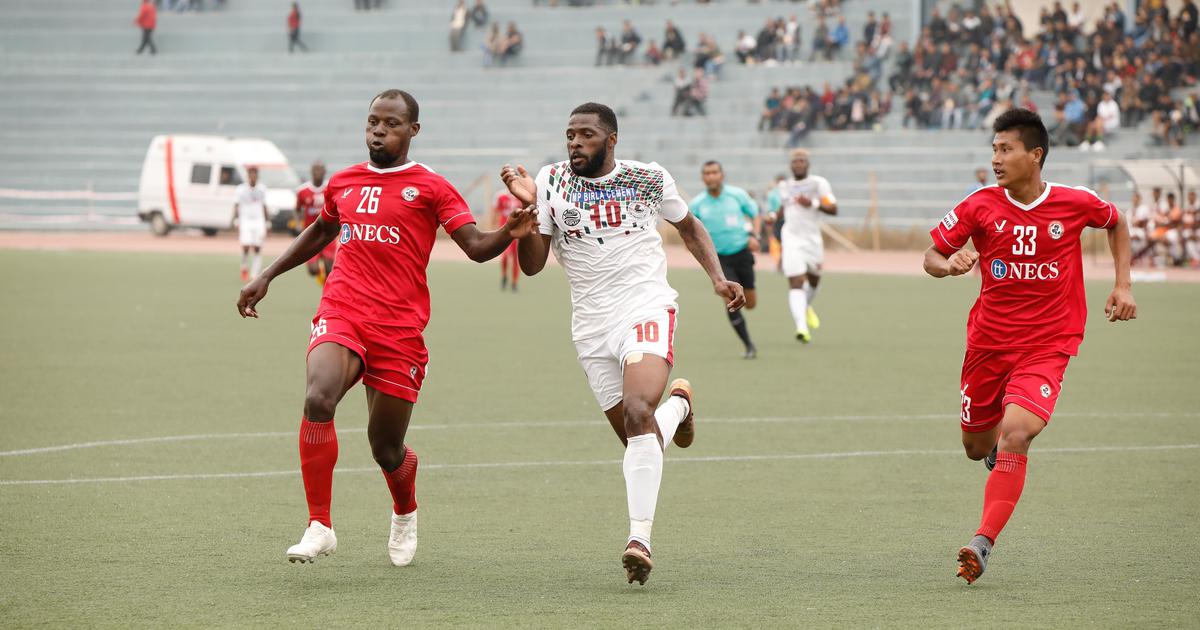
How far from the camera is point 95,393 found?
47.0ft

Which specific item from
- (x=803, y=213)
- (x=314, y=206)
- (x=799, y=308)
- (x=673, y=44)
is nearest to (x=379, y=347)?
(x=799, y=308)

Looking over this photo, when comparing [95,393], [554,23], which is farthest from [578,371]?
[554,23]

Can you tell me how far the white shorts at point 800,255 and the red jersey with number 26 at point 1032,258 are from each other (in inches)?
460

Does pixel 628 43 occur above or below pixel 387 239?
above

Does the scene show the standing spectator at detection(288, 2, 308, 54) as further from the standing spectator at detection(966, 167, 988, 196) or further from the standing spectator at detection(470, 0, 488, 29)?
the standing spectator at detection(966, 167, 988, 196)

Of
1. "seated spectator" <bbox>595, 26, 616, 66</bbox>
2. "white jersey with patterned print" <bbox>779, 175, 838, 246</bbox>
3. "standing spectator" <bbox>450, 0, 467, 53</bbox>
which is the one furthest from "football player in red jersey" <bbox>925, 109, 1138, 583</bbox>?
"standing spectator" <bbox>450, 0, 467, 53</bbox>

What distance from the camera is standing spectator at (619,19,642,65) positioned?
49.3m

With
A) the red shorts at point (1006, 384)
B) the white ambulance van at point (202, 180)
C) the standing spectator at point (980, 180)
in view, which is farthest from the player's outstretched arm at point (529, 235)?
the white ambulance van at point (202, 180)

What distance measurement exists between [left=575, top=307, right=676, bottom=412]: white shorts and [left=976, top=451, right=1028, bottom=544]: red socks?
1550 millimetres

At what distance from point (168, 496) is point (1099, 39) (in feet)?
118

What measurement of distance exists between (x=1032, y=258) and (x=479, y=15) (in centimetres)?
4753

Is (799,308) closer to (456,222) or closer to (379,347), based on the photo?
(456,222)

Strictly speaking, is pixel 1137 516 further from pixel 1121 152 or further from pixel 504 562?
pixel 1121 152

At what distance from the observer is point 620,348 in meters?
7.50
